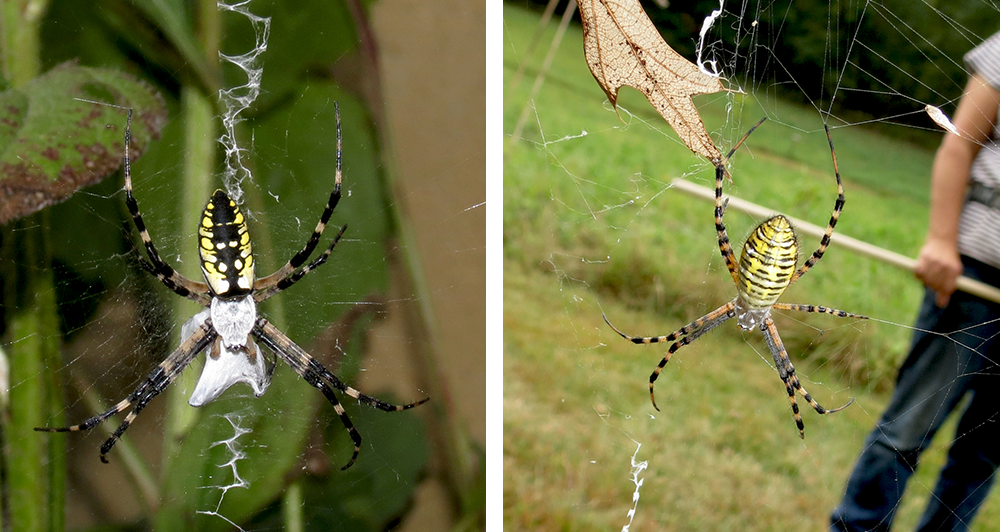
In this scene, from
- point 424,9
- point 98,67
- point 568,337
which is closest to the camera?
point 98,67

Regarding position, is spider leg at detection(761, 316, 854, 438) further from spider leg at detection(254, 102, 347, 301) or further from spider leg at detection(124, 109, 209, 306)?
spider leg at detection(124, 109, 209, 306)

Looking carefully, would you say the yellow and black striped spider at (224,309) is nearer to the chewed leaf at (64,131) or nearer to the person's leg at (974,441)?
the chewed leaf at (64,131)

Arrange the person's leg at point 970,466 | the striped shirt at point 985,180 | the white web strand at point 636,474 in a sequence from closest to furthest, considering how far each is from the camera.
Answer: the striped shirt at point 985,180, the person's leg at point 970,466, the white web strand at point 636,474

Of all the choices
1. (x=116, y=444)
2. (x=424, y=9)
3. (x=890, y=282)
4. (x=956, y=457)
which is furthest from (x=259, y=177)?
(x=956, y=457)

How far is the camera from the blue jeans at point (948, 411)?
723 millimetres

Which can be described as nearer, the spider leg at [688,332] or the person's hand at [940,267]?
the person's hand at [940,267]

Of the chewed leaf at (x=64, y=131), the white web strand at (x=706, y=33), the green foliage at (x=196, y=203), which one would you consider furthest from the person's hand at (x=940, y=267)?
the chewed leaf at (x=64, y=131)

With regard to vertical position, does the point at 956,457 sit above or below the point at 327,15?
below

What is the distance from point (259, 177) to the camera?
781 mm

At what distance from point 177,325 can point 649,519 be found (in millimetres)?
893

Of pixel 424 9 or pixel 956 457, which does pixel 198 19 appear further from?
pixel 956 457

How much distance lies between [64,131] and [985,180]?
1.18 metres

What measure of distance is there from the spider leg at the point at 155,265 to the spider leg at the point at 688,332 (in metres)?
0.66

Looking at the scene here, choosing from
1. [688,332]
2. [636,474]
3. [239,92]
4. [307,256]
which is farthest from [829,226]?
[239,92]
